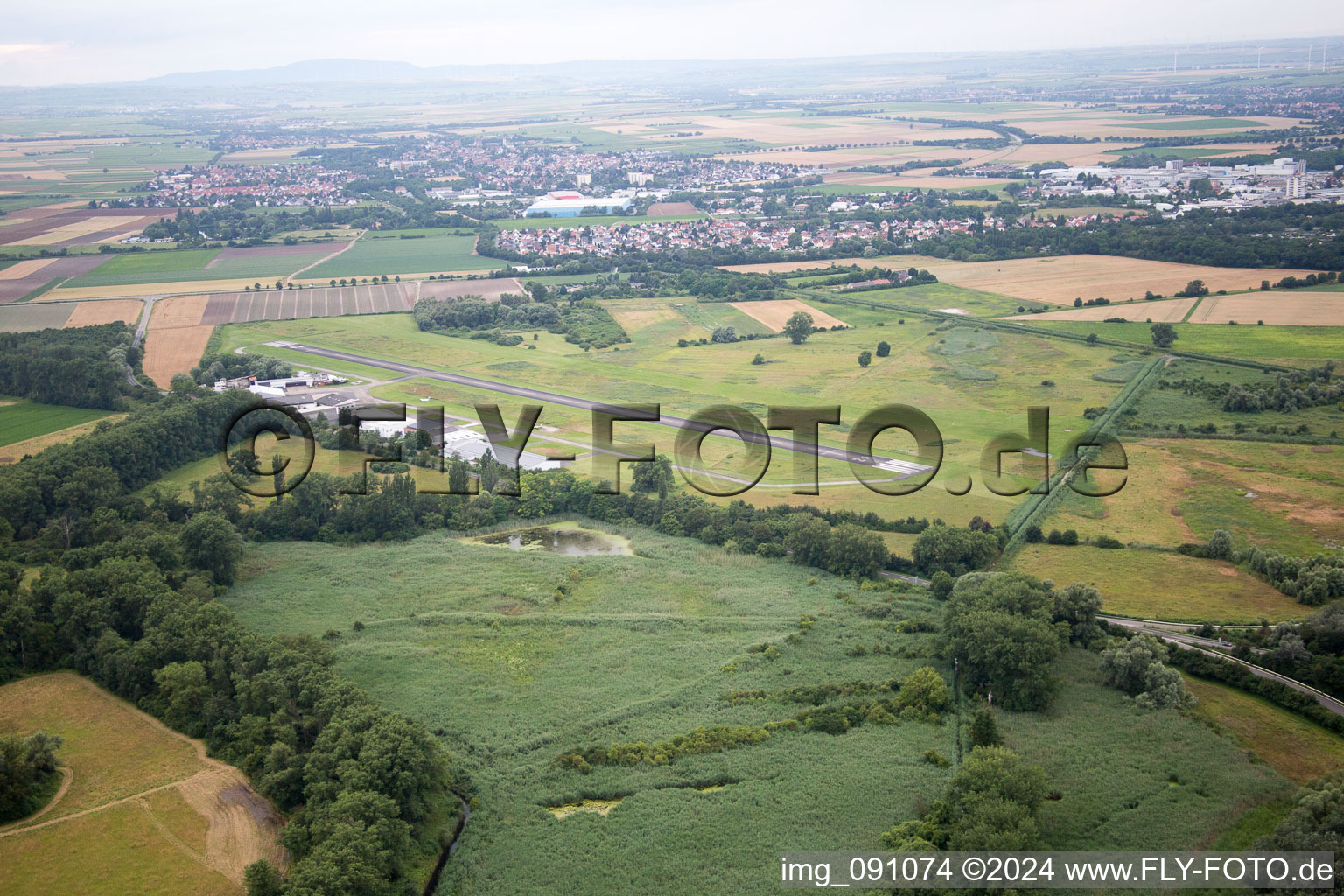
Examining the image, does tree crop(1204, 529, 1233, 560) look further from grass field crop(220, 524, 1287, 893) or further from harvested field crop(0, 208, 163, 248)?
harvested field crop(0, 208, 163, 248)

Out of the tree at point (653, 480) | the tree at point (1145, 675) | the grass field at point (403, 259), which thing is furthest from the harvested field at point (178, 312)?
the tree at point (1145, 675)

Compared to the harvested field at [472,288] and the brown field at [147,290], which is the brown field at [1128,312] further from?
the brown field at [147,290]

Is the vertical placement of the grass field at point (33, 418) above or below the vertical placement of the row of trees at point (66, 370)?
below

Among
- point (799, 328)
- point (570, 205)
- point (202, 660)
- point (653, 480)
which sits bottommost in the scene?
point (202, 660)

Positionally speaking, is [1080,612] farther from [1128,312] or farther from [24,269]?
[24,269]

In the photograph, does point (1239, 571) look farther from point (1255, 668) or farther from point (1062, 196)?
point (1062, 196)

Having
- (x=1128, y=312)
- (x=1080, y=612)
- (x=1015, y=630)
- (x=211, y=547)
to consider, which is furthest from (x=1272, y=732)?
(x=1128, y=312)

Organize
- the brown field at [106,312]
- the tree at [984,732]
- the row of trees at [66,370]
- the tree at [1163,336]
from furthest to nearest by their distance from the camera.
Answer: the brown field at [106,312]
the tree at [1163,336]
the row of trees at [66,370]
the tree at [984,732]
